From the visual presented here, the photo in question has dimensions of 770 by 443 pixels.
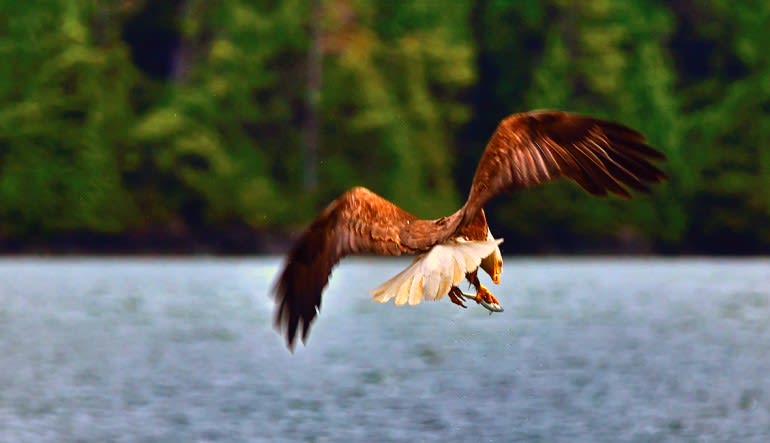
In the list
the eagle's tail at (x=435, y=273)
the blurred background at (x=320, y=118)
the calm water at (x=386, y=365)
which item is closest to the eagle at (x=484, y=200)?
the eagle's tail at (x=435, y=273)

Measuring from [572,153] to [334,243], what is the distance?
5.04 feet

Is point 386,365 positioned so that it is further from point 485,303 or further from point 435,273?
point 435,273

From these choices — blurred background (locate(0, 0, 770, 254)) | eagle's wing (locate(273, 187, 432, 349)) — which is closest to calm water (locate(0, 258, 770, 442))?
eagle's wing (locate(273, 187, 432, 349))

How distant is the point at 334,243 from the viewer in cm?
1112

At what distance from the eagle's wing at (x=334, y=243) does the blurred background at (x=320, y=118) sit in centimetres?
3572

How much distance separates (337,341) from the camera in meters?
24.5

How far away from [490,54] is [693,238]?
8353 millimetres

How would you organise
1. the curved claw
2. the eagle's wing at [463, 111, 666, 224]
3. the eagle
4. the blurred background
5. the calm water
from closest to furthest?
the eagle
the eagle's wing at [463, 111, 666, 224]
the curved claw
the calm water
the blurred background

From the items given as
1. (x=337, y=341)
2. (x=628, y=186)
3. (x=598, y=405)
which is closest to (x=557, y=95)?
(x=337, y=341)

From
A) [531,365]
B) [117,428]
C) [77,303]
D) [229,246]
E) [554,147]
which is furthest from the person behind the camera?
[229,246]

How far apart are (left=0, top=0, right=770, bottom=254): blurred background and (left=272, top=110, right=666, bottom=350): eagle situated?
36.5 meters

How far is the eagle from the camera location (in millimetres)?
10391

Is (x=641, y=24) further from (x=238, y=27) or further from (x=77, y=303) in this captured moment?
(x=77, y=303)

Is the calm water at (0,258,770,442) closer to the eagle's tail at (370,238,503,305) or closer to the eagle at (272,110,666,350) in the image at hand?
the eagle at (272,110,666,350)
